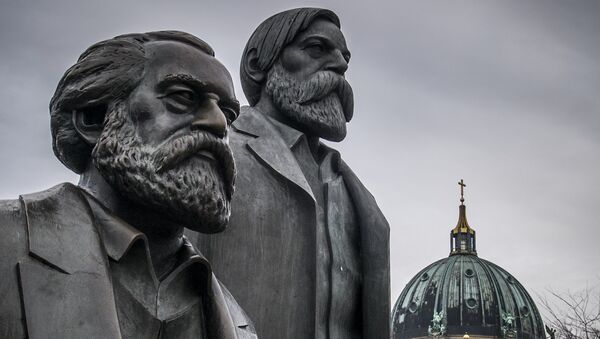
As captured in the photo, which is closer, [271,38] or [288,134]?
[288,134]

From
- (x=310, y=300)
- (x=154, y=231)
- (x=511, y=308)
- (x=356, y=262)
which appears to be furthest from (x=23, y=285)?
(x=511, y=308)

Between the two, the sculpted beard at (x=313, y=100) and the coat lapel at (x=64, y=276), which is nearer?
the coat lapel at (x=64, y=276)

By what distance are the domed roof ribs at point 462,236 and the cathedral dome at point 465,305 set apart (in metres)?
4.70

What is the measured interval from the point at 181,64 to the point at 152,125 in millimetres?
268

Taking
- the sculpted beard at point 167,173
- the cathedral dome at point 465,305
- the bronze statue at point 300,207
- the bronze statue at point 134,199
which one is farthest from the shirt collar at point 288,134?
the cathedral dome at point 465,305

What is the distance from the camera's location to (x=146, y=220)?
3.79 meters

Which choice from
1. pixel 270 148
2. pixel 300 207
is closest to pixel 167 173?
pixel 300 207

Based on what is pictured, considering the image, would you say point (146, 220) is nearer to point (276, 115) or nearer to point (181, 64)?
point (181, 64)

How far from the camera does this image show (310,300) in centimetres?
605

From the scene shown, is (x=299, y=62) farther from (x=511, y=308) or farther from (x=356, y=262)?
(x=511, y=308)

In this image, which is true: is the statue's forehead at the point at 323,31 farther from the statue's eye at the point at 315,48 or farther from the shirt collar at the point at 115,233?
the shirt collar at the point at 115,233

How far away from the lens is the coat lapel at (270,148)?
6266 millimetres

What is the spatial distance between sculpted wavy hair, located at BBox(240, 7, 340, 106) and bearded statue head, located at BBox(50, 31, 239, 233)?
9.09 feet

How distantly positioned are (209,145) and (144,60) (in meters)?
0.40
